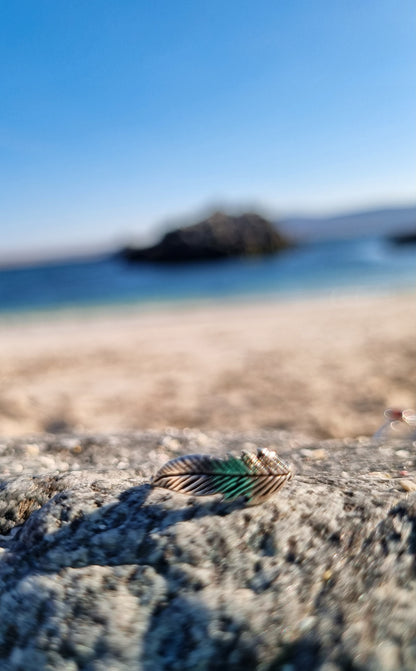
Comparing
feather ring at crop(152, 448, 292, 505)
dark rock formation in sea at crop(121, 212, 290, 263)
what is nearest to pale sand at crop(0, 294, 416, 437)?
feather ring at crop(152, 448, 292, 505)

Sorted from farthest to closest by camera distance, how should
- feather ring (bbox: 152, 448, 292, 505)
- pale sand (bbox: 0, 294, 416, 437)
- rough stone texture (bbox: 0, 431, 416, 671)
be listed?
pale sand (bbox: 0, 294, 416, 437) < feather ring (bbox: 152, 448, 292, 505) < rough stone texture (bbox: 0, 431, 416, 671)

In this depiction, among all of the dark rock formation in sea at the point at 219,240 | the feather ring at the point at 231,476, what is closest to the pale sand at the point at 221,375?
the feather ring at the point at 231,476

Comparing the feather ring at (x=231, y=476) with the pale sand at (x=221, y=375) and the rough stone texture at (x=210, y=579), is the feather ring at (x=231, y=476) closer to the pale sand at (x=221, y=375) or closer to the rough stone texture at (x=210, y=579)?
the rough stone texture at (x=210, y=579)

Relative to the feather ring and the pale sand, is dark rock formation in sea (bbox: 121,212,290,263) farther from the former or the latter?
the feather ring

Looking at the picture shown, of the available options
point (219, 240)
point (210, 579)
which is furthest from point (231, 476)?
point (219, 240)

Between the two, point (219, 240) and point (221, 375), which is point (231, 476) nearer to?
point (221, 375)
